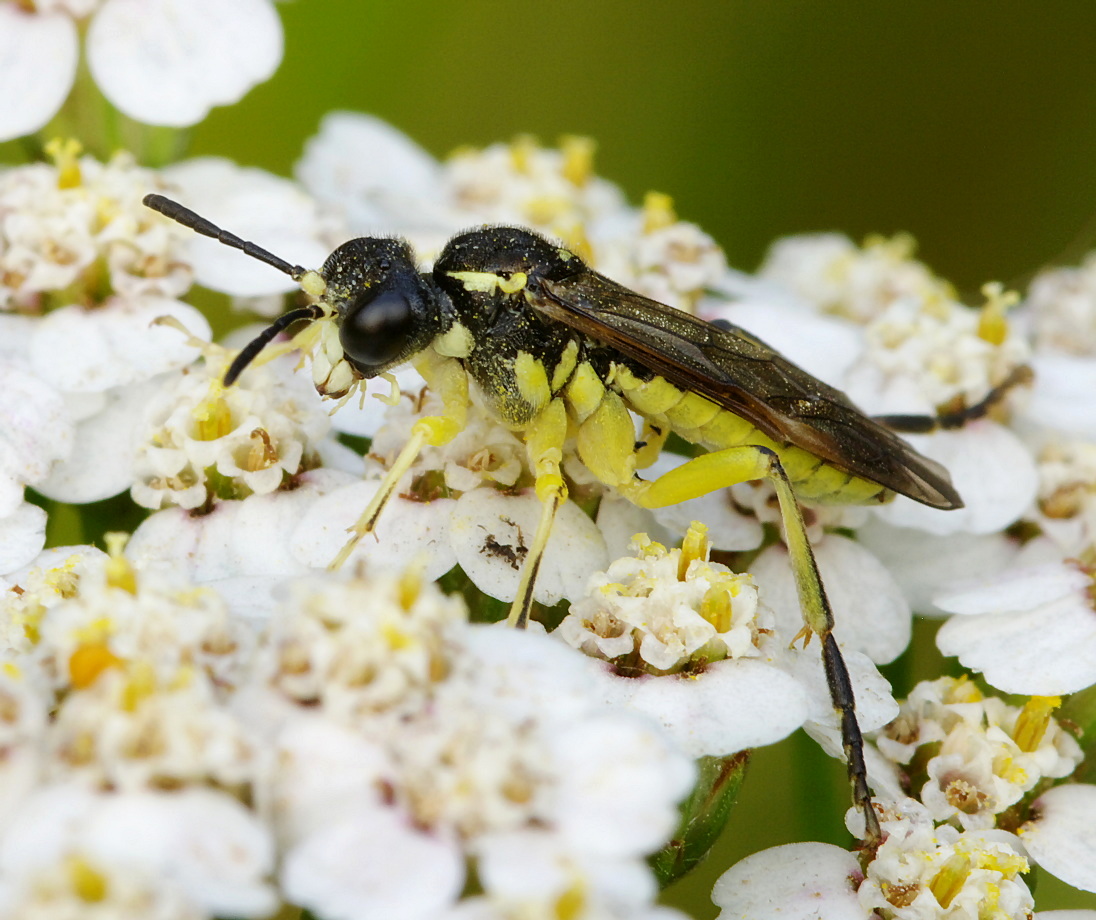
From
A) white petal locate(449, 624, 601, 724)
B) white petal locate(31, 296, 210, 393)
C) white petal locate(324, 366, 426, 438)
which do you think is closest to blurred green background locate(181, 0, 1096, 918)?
white petal locate(31, 296, 210, 393)

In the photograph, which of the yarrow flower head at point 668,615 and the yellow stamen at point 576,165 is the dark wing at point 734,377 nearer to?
the yarrow flower head at point 668,615

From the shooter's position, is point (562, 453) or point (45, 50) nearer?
point (562, 453)

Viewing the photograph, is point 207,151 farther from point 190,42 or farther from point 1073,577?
point 1073,577

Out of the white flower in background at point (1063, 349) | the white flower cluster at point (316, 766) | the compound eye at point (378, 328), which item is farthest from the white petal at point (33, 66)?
the white flower in background at point (1063, 349)

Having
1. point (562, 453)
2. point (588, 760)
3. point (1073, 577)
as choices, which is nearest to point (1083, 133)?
point (1073, 577)

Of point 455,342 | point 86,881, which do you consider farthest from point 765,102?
point 86,881

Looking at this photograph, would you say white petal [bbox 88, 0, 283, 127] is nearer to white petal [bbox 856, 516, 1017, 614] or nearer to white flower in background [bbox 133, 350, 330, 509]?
white flower in background [bbox 133, 350, 330, 509]

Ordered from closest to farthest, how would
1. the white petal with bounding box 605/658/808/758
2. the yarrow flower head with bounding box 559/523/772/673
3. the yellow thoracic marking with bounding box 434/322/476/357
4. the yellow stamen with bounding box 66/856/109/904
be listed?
the yellow stamen with bounding box 66/856/109/904 < the white petal with bounding box 605/658/808/758 < the yarrow flower head with bounding box 559/523/772/673 < the yellow thoracic marking with bounding box 434/322/476/357
